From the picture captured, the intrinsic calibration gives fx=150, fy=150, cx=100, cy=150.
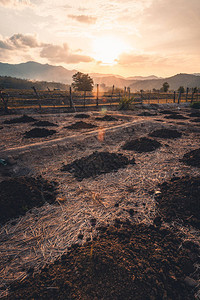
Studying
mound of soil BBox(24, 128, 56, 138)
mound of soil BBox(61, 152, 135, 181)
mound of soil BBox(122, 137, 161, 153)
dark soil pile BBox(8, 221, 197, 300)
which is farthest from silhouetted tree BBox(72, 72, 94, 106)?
dark soil pile BBox(8, 221, 197, 300)

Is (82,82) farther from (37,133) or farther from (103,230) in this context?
(103,230)

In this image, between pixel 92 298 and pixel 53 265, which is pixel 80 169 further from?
pixel 92 298

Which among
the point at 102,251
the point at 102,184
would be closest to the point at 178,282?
the point at 102,251

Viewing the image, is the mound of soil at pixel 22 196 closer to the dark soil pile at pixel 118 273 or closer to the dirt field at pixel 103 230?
the dirt field at pixel 103 230

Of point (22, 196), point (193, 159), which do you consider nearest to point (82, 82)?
point (193, 159)

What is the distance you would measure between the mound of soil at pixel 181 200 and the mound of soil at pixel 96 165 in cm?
150

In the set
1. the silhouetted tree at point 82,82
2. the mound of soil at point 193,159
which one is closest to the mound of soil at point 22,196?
the mound of soil at point 193,159

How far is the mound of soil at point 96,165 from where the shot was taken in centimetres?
437

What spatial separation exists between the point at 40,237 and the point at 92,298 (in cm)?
133

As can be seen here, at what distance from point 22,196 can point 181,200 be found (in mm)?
3306

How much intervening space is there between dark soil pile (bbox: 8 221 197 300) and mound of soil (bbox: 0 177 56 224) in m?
1.35

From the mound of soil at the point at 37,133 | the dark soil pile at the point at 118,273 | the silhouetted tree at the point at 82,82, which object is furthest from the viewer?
the silhouetted tree at the point at 82,82

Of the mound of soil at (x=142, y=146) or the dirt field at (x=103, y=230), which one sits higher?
the mound of soil at (x=142, y=146)

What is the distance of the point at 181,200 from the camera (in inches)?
119
